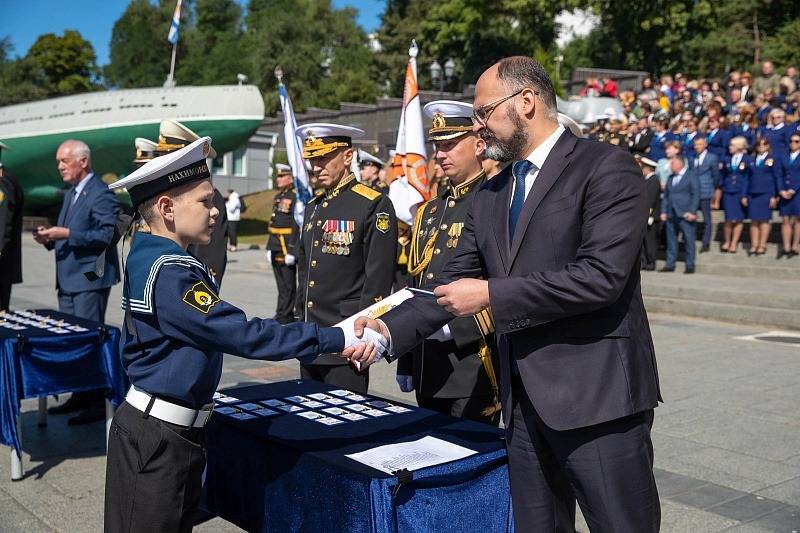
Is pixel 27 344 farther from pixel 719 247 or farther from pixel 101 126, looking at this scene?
pixel 101 126

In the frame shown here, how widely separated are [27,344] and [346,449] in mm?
3094

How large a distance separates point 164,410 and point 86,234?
13.1 feet

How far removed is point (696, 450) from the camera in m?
5.46

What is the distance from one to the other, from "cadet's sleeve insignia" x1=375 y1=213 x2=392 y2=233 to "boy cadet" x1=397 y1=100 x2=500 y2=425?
0.25 meters

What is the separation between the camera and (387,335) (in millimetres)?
3008

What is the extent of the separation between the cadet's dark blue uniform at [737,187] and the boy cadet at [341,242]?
1163cm

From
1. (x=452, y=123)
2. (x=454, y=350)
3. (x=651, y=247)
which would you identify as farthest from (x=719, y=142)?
(x=454, y=350)

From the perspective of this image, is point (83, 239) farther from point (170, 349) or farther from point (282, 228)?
point (282, 228)

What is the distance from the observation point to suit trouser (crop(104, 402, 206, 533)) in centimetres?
266

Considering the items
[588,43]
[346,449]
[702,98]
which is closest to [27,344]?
[346,449]

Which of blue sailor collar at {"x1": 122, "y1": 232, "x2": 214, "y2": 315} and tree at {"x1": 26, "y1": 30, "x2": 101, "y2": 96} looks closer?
blue sailor collar at {"x1": 122, "y1": 232, "x2": 214, "y2": 315}

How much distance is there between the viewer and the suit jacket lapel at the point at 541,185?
8.18 feet

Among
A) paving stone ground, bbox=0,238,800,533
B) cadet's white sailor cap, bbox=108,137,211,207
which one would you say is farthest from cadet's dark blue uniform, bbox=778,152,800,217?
cadet's white sailor cap, bbox=108,137,211,207

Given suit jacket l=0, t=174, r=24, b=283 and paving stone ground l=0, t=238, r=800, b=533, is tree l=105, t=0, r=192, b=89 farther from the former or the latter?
paving stone ground l=0, t=238, r=800, b=533
